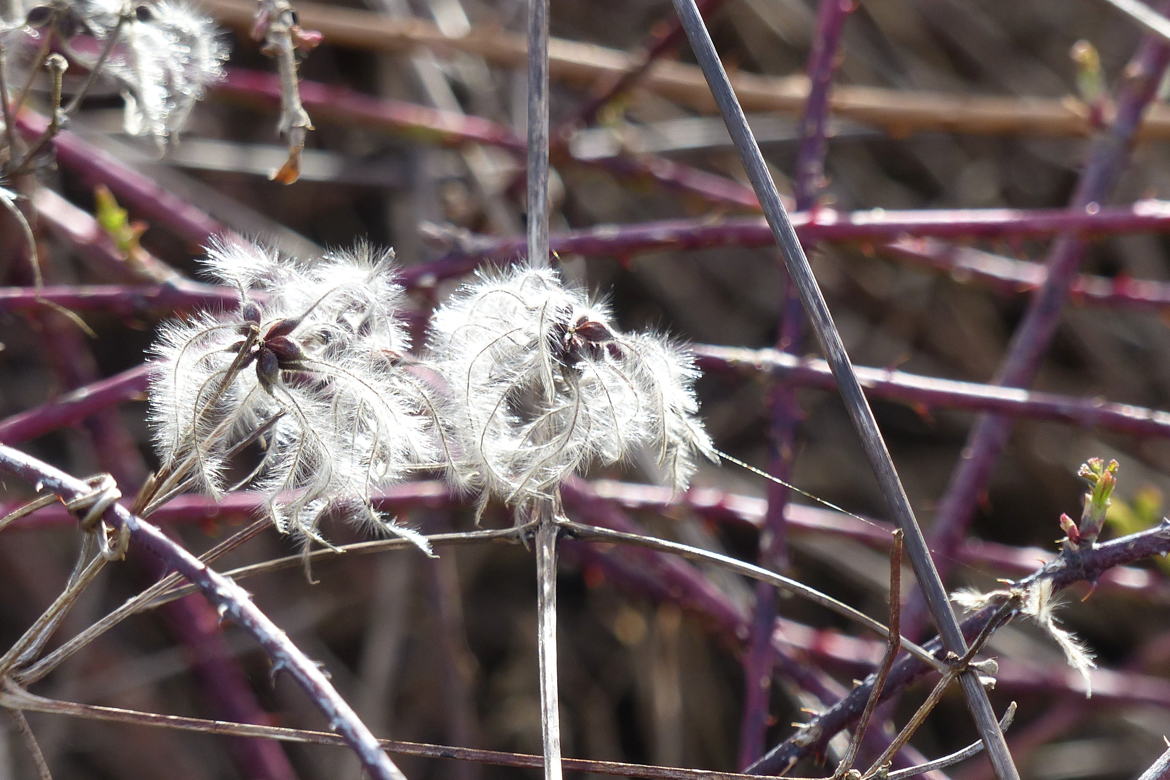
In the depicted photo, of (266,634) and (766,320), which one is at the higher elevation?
(766,320)

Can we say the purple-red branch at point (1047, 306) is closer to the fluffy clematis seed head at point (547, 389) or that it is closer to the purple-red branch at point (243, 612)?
the fluffy clematis seed head at point (547, 389)

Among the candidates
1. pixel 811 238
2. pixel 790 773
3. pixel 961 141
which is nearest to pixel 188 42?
pixel 811 238

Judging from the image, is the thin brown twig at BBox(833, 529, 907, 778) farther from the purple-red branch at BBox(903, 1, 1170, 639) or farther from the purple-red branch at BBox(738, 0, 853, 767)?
the purple-red branch at BBox(903, 1, 1170, 639)

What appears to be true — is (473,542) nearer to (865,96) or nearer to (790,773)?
(790,773)

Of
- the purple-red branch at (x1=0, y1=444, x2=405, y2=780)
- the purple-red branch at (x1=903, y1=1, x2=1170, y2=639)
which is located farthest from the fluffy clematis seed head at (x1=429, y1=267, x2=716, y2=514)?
the purple-red branch at (x1=903, y1=1, x2=1170, y2=639)

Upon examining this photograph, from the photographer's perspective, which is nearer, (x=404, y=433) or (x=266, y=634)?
(x=266, y=634)

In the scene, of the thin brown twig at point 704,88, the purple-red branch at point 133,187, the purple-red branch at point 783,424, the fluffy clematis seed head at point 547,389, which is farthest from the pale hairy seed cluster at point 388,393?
the thin brown twig at point 704,88

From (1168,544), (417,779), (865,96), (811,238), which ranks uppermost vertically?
(865,96)

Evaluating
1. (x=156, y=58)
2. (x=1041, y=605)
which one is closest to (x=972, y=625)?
(x=1041, y=605)
